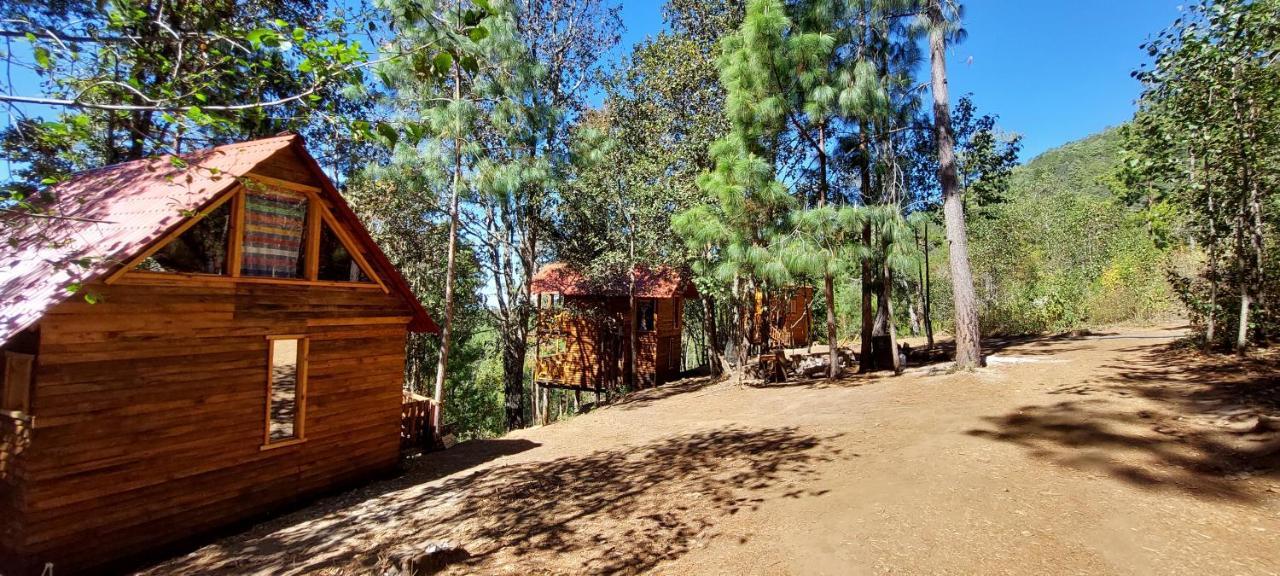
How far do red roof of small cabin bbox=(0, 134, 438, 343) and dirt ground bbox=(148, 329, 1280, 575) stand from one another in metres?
3.40

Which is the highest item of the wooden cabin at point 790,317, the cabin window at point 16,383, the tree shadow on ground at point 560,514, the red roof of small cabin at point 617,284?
the red roof of small cabin at point 617,284

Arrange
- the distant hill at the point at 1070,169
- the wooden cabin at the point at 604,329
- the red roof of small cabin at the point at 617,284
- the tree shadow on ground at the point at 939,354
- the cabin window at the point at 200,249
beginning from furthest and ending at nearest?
the distant hill at the point at 1070,169 < the wooden cabin at the point at 604,329 < the red roof of small cabin at the point at 617,284 < the tree shadow on ground at the point at 939,354 < the cabin window at the point at 200,249

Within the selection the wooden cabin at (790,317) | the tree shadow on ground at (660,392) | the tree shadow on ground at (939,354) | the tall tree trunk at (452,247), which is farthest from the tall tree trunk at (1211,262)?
the tall tree trunk at (452,247)

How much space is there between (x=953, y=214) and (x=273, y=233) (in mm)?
12453

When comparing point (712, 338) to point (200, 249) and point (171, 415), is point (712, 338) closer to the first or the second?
point (200, 249)

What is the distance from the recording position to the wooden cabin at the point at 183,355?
5.69 metres

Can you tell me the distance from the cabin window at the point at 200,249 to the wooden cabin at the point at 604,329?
10.6 meters

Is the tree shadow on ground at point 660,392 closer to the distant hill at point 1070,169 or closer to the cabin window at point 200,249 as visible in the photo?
the cabin window at point 200,249

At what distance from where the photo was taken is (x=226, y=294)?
7.10 m

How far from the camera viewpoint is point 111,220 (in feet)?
23.7

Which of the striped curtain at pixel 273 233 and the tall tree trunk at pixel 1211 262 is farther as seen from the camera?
the tall tree trunk at pixel 1211 262

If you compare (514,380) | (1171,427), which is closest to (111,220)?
(514,380)

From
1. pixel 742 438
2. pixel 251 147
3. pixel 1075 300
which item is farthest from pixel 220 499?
pixel 1075 300

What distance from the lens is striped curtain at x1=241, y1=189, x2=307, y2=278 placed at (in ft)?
24.5
